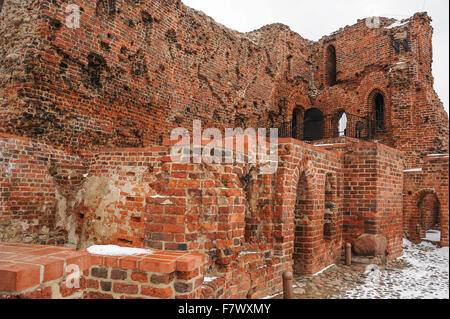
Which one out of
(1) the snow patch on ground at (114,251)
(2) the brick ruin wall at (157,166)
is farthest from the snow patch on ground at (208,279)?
(1) the snow patch on ground at (114,251)

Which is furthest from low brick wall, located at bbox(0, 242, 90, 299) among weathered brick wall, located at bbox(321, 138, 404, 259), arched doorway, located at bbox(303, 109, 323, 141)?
arched doorway, located at bbox(303, 109, 323, 141)

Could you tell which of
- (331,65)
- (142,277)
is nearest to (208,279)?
(142,277)

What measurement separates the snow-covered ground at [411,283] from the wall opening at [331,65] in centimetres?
1211

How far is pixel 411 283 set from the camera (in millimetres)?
6336

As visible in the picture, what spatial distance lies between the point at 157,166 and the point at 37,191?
2410 mm

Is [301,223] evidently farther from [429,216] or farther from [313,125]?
[313,125]

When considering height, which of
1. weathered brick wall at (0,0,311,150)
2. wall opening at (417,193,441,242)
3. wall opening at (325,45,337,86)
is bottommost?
wall opening at (417,193,441,242)

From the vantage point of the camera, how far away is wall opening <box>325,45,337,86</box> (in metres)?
18.2

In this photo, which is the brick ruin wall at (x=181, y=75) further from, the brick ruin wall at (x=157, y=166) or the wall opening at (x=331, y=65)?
the wall opening at (x=331, y=65)

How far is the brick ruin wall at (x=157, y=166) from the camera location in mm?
3516

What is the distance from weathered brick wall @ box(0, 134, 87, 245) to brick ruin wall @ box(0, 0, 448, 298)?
0.02 meters

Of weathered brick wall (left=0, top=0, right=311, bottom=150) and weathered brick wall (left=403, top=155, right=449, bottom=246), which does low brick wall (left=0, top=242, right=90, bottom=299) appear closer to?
weathered brick wall (left=0, top=0, right=311, bottom=150)

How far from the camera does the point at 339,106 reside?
17.1m

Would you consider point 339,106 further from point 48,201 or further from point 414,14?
point 48,201
